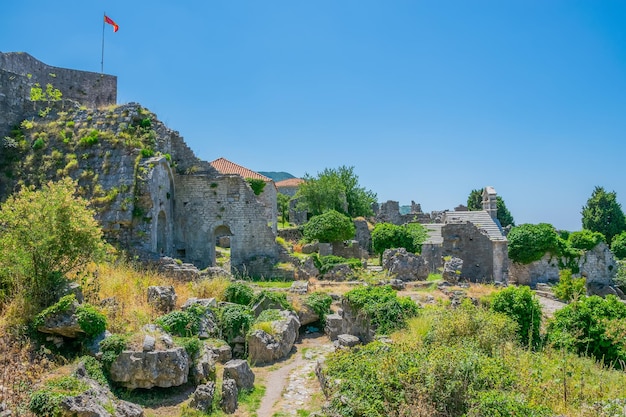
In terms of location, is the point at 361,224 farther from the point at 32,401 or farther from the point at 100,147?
the point at 32,401

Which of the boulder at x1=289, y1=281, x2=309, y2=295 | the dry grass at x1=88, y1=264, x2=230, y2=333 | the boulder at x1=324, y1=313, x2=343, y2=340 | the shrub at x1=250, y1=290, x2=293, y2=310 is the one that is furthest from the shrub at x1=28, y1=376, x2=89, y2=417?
the boulder at x1=289, y1=281, x2=309, y2=295

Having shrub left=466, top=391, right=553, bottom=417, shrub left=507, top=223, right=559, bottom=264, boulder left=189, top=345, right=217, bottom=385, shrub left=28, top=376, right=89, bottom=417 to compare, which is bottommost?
boulder left=189, top=345, right=217, bottom=385

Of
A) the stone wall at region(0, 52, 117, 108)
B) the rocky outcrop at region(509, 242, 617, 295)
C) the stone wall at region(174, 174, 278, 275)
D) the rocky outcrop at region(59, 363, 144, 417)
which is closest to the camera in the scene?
the rocky outcrop at region(59, 363, 144, 417)

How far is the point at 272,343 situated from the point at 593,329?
776 centimetres

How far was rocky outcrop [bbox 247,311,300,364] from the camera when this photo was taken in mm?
11039

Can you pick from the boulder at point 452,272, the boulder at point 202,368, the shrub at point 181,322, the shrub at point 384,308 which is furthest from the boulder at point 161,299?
the boulder at point 452,272

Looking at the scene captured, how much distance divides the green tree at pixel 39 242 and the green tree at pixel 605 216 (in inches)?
2082

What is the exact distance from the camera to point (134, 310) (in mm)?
9883

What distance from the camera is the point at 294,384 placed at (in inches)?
376

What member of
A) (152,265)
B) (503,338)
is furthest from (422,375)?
(152,265)

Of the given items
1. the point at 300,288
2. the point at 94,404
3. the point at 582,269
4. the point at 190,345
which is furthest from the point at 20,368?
the point at 582,269

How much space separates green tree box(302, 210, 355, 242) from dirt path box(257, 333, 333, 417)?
48.8 feet

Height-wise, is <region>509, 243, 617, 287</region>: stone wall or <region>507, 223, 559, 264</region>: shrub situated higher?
<region>507, 223, 559, 264</region>: shrub

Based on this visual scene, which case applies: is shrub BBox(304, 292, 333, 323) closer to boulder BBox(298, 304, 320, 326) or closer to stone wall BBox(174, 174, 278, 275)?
boulder BBox(298, 304, 320, 326)
